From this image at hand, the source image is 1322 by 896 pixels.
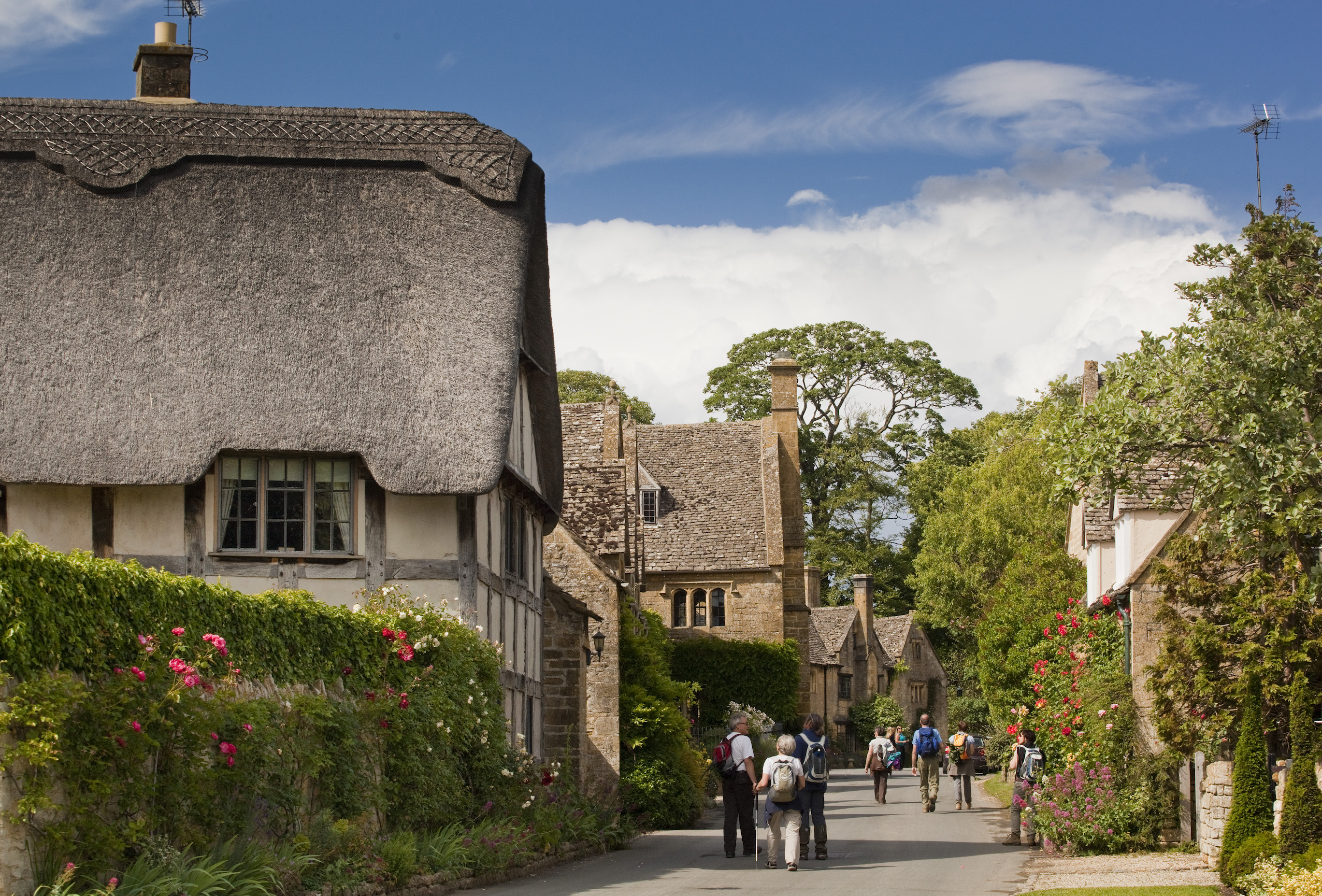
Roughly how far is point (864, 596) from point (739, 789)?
153ft

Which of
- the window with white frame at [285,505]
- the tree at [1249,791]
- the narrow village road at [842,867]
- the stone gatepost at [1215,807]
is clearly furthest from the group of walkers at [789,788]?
the window with white frame at [285,505]

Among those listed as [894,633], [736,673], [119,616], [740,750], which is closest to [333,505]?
[740,750]

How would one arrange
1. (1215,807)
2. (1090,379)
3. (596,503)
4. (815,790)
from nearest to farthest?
(1215,807)
(815,790)
(596,503)
(1090,379)

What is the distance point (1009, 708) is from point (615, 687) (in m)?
10.4

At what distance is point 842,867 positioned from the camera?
16906mm

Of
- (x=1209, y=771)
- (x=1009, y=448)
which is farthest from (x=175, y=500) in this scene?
(x=1009, y=448)

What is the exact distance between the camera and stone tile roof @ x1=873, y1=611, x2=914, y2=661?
78.7m

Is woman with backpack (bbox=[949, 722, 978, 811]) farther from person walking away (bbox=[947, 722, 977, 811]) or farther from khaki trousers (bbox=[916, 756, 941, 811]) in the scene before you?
khaki trousers (bbox=[916, 756, 941, 811])

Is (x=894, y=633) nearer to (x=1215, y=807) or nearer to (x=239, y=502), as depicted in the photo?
(x=1215, y=807)

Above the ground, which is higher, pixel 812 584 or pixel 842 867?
pixel 812 584

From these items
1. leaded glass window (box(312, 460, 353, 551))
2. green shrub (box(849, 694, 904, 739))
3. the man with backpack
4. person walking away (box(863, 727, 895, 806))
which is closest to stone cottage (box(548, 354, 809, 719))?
person walking away (box(863, 727, 895, 806))

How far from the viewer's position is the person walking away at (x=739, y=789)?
1770cm

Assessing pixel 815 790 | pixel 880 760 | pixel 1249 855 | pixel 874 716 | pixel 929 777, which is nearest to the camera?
pixel 1249 855

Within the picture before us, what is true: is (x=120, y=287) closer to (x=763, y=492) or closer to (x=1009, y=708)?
(x=1009, y=708)
